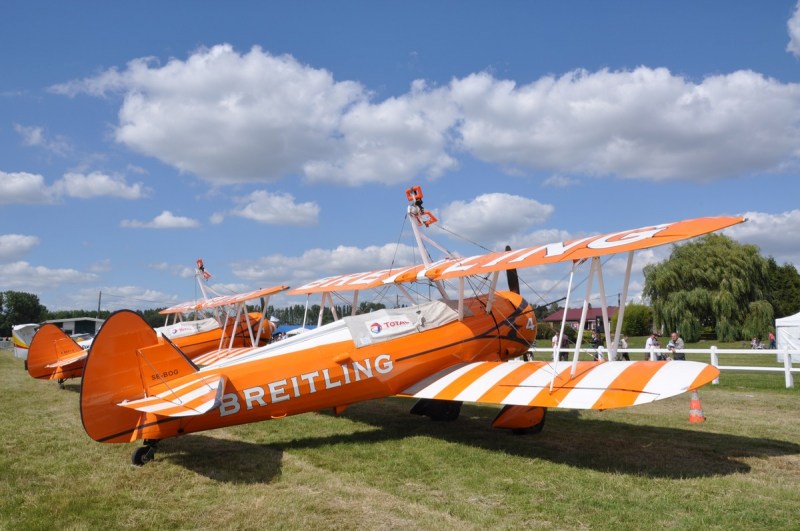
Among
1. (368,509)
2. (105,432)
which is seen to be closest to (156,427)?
(105,432)

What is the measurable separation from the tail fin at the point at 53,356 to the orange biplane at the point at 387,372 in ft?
28.1

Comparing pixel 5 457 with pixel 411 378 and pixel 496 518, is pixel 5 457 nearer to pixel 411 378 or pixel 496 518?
pixel 411 378

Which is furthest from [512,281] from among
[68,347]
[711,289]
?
[711,289]

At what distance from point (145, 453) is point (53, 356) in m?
9.54

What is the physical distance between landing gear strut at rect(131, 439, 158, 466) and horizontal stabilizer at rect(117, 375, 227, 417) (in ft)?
1.69

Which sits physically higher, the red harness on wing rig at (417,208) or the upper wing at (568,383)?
the red harness on wing rig at (417,208)

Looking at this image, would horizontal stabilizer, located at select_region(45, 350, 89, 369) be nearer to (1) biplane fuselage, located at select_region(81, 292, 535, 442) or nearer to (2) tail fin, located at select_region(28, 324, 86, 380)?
(2) tail fin, located at select_region(28, 324, 86, 380)

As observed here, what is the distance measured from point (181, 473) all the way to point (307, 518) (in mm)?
1829

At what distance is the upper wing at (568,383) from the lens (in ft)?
18.0

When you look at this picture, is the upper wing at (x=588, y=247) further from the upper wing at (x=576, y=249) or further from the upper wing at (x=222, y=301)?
the upper wing at (x=222, y=301)

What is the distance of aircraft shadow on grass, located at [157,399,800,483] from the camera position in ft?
18.9

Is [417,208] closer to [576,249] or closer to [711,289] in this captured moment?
[576,249]

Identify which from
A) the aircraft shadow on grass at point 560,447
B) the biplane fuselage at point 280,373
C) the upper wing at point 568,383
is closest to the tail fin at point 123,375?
the biplane fuselage at point 280,373

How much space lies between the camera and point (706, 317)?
34.8 m
